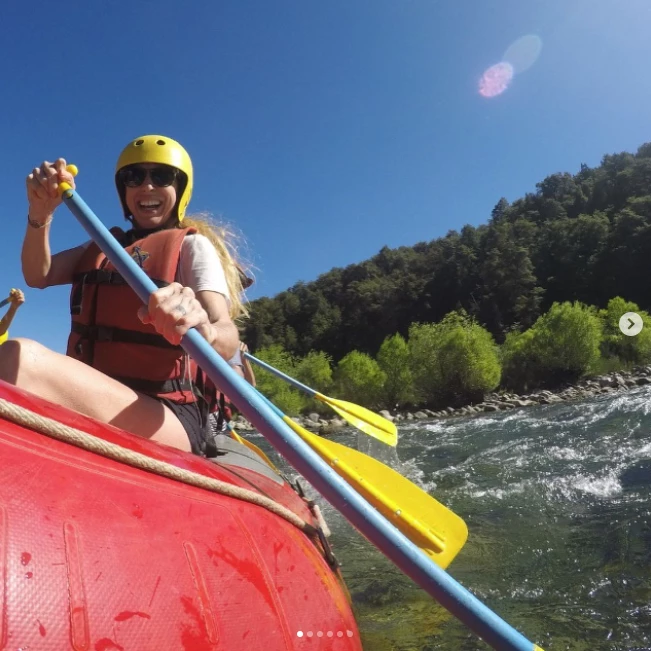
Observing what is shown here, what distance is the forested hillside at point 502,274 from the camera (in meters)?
47.1

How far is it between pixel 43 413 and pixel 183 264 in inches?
37.0

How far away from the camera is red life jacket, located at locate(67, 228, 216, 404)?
169cm

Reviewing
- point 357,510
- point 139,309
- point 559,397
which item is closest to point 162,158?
point 139,309

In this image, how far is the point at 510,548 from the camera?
3.00m

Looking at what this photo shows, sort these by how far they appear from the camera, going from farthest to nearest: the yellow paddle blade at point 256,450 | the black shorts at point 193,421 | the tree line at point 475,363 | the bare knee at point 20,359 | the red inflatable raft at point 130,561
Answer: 1. the tree line at point 475,363
2. the yellow paddle blade at point 256,450
3. the black shorts at point 193,421
4. the bare knee at point 20,359
5. the red inflatable raft at point 130,561

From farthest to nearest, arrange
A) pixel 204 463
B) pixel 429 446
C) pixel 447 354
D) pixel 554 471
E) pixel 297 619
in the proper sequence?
pixel 447 354, pixel 429 446, pixel 554 471, pixel 204 463, pixel 297 619

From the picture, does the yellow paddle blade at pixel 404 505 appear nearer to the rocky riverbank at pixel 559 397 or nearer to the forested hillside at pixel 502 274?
the rocky riverbank at pixel 559 397

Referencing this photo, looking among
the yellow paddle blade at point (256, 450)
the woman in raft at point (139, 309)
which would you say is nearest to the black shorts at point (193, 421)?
the woman in raft at point (139, 309)

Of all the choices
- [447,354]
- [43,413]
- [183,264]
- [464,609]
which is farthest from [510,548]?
[447,354]

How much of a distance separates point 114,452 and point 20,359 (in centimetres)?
45

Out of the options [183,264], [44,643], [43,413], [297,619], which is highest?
[183,264]

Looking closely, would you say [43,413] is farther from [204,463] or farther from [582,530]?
[582,530]

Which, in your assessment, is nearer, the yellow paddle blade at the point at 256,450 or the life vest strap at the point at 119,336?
the life vest strap at the point at 119,336

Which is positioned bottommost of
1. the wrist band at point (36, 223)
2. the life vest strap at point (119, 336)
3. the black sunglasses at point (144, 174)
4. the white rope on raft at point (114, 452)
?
the white rope on raft at point (114, 452)
